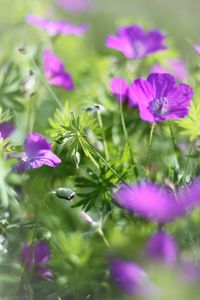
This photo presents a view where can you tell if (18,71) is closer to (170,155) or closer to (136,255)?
(170,155)

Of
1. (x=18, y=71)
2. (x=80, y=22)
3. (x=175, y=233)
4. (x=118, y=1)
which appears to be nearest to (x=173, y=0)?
(x=118, y=1)

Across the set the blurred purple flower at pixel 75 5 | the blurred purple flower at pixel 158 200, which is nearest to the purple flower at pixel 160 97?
the blurred purple flower at pixel 158 200

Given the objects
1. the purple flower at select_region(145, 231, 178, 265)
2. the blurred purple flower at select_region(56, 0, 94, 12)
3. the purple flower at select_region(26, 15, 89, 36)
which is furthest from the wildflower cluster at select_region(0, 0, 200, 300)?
the blurred purple flower at select_region(56, 0, 94, 12)

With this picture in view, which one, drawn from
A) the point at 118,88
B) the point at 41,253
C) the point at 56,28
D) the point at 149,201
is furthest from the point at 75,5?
the point at 149,201

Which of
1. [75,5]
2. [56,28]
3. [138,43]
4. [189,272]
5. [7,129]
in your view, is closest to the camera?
[189,272]

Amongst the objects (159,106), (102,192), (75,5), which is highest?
(159,106)

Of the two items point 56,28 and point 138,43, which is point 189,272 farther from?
point 56,28
